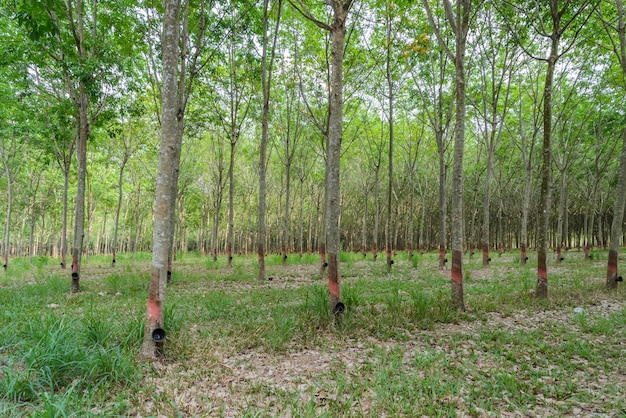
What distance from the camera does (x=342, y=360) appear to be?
4.17m

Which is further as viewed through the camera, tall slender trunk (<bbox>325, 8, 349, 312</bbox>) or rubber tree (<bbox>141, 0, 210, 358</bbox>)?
tall slender trunk (<bbox>325, 8, 349, 312</bbox>)

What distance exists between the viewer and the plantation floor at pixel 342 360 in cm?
306

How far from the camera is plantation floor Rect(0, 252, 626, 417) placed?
3057 mm

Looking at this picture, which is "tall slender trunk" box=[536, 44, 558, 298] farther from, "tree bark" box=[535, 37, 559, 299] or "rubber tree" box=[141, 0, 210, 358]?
"rubber tree" box=[141, 0, 210, 358]

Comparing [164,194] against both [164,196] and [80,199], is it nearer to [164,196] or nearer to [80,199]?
[164,196]

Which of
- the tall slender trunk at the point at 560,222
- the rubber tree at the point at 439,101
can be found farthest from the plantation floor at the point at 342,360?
the tall slender trunk at the point at 560,222

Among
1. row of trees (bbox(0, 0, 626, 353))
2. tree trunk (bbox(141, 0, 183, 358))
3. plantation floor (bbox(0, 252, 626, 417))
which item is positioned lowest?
plantation floor (bbox(0, 252, 626, 417))

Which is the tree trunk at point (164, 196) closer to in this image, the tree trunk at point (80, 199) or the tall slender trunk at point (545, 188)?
the tree trunk at point (80, 199)

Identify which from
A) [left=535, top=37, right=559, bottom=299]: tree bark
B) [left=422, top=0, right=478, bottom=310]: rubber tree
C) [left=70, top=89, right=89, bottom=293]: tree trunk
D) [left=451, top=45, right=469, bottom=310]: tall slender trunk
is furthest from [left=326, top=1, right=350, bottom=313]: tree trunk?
[left=70, top=89, right=89, bottom=293]: tree trunk

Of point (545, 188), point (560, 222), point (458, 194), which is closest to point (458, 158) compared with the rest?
point (458, 194)

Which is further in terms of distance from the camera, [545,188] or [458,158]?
[545,188]

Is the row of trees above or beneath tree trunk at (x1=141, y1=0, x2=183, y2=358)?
above

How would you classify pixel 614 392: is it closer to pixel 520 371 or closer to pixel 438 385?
pixel 520 371

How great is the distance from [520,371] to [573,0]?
858 centimetres
